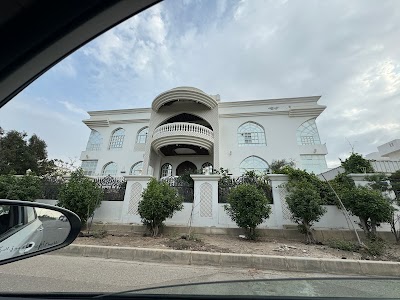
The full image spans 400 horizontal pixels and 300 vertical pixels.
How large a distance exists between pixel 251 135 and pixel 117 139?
12.2 metres

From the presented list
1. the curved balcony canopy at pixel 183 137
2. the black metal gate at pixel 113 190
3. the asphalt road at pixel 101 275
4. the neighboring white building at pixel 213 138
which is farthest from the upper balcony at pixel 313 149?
the asphalt road at pixel 101 275

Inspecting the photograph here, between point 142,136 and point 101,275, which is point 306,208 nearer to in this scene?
point 101,275

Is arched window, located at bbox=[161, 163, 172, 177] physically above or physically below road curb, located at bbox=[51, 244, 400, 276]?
above

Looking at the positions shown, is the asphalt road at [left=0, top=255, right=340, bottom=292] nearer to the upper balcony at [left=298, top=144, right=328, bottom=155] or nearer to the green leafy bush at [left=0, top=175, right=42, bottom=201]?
the green leafy bush at [left=0, top=175, right=42, bottom=201]

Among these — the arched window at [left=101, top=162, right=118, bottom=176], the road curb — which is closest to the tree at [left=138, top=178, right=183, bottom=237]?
the road curb

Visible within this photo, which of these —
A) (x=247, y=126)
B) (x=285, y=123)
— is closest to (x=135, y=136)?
(x=247, y=126)

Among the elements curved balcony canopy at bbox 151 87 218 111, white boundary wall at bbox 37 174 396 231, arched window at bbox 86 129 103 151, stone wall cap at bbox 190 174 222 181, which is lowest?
white boundary wall at bbox 37 174 396 231

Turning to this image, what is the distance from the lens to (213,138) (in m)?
14.9

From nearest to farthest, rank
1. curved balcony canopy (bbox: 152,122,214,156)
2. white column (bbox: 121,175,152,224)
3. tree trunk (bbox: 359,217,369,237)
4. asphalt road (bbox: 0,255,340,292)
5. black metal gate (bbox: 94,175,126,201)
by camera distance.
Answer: asphalt road (bbox: 0,255,340,292)
tree trunk (bbox: 359,217,369,237)
white column (bbox: 121,175,152,224)
black metal gate (bbox: 94,175,126,201)
curved balcony canopy (bbox: 152,122,214,156)

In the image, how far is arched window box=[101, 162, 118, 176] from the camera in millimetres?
17312

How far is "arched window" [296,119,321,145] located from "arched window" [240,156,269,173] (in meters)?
3.23

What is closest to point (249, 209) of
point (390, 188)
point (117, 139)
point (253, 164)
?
point (390, 188)

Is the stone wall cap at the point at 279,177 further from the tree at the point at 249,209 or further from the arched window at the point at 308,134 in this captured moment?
the arched window at the point at 308,134

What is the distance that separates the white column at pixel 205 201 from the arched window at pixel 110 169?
38.8ft
